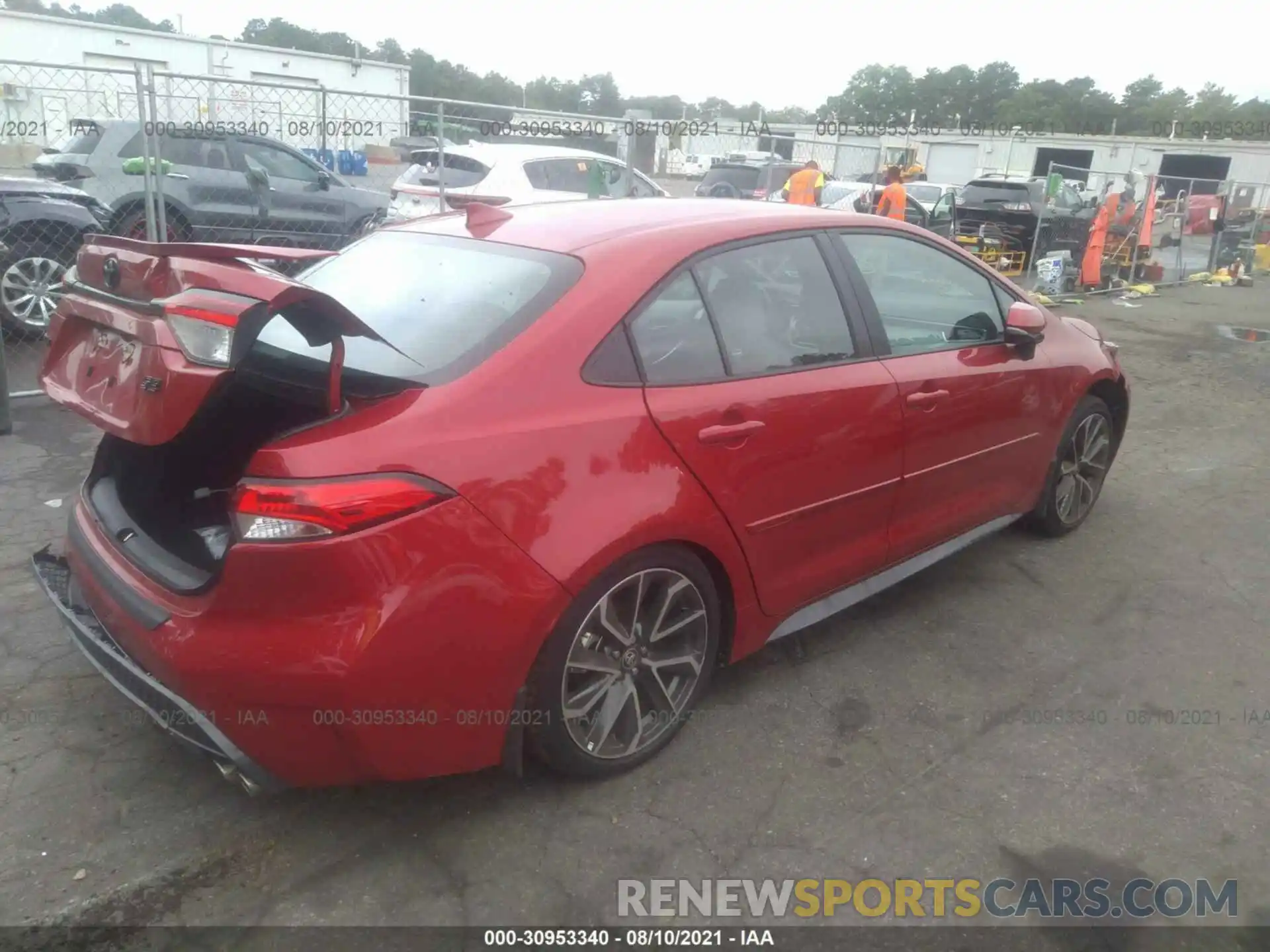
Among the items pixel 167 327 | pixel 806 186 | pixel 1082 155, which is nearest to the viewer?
pixel 167 327

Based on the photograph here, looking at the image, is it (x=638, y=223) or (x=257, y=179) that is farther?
(x=257, y=179)

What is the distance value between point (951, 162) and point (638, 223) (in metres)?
46.1

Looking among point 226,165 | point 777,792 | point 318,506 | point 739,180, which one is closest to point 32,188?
A: point 226,165

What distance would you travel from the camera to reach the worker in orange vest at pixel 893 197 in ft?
41.0

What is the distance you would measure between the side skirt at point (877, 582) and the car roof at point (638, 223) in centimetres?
130

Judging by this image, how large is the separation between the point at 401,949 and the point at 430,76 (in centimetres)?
7516

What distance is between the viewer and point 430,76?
229ft

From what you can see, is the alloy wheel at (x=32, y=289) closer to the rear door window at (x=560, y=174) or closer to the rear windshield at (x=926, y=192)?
Answer: the rear door window at (x=560, y=174)

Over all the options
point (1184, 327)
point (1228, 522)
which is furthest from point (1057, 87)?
point (1228, 522)

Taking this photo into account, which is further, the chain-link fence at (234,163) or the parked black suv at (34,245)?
the chain-link fence at (234,163)

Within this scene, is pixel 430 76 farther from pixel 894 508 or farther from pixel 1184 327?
pixel 894 508

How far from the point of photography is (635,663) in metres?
2.83

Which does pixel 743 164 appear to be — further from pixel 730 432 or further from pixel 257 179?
pixel 730 432

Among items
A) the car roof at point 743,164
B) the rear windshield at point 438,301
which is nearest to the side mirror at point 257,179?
the rear windshield at point 438,301
